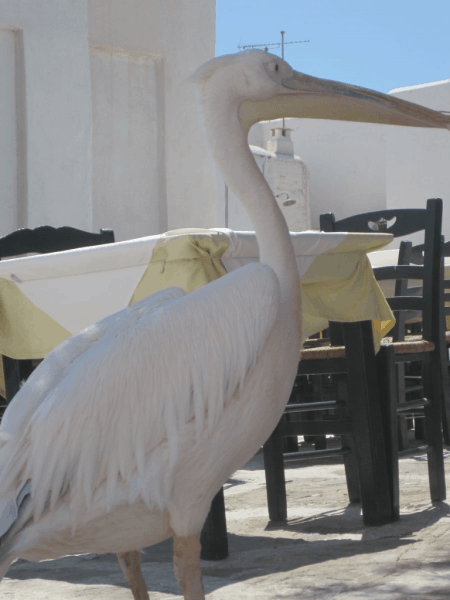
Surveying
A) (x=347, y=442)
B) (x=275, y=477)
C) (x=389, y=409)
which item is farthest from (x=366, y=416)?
(x=275, y=477)

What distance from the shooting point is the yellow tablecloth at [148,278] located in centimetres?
281

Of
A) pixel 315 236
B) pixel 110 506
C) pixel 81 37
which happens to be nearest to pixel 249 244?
pixel 315 236

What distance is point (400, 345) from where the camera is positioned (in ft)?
12.0

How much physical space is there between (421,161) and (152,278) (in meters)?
10.6

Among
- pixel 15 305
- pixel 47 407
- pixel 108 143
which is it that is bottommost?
pixel 47 407

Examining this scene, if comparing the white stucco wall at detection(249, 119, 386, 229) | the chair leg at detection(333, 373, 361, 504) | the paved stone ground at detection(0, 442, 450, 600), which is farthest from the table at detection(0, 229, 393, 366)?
the white stucco wall at detection(249, 119, 386, 229)

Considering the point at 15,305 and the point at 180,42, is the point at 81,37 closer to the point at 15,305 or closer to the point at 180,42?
the point at 180,42

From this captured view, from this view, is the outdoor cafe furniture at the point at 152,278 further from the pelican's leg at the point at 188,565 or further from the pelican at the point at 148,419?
the pelican's leg at the point at 188,565

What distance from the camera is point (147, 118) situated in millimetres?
8820

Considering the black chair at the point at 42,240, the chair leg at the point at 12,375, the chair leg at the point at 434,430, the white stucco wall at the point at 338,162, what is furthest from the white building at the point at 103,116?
Answer: the white stucco wall at the point at 338,162

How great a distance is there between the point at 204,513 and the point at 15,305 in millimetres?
1365

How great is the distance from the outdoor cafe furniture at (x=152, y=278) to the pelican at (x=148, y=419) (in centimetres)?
53

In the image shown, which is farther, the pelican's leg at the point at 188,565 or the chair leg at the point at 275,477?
the chair leg at the point at 275,477

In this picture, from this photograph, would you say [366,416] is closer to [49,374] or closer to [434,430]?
[434,430]
